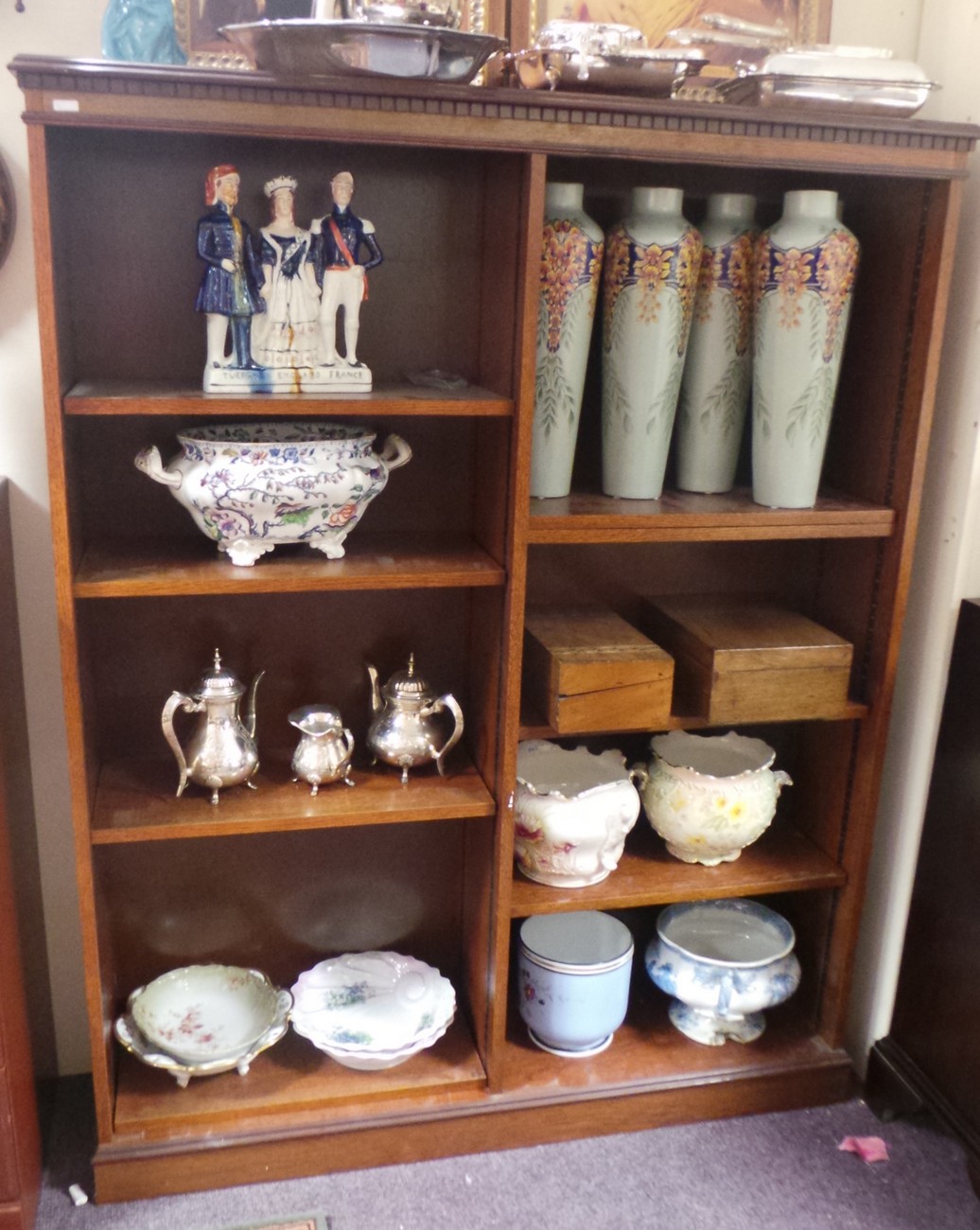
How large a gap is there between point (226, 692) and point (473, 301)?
2.07 feet

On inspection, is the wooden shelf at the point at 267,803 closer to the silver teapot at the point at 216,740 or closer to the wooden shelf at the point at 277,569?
the silver teapot at the point at 216,740

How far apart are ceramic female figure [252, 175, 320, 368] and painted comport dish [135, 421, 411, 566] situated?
11 centimetres

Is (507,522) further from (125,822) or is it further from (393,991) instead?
(393,991)

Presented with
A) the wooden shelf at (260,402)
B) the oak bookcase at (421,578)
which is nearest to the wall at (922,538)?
the oak bookcase at (421,578)

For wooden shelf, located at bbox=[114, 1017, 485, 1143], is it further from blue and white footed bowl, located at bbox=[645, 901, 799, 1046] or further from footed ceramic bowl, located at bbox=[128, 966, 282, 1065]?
blue and white footed bowl, located at bbox=[645, 901, 799, 1046]

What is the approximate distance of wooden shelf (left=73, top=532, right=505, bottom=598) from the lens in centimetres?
131

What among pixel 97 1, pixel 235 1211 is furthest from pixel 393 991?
pixel 97 1

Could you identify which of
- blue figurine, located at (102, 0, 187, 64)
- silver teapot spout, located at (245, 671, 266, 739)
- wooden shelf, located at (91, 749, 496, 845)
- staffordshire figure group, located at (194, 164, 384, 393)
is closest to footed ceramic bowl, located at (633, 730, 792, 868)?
wooden shelf, located at (91, 749, 496, 845)

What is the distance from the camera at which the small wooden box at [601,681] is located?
1.47m

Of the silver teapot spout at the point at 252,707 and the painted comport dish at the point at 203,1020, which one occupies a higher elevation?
the silver teapot spout at the point at 252,707

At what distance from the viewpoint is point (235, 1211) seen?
4.94 ft

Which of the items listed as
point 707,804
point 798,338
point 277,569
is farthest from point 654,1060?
point 798,338

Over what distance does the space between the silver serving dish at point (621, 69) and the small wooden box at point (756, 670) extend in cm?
70

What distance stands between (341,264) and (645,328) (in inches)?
15.3
